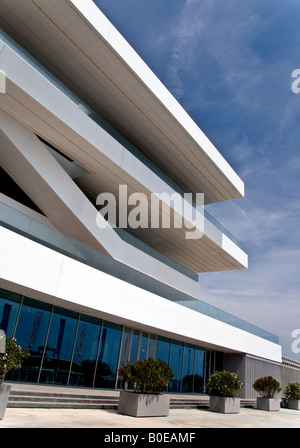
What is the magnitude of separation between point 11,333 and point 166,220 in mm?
10878

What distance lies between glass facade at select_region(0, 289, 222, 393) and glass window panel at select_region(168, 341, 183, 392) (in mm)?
1005

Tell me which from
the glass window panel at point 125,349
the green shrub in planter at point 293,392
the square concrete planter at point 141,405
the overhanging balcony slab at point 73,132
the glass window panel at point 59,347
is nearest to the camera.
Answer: the square concrete planter at point 141,405

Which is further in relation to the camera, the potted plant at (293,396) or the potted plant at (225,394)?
the potted plant at (293,396)

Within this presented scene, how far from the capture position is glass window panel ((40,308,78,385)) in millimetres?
13578

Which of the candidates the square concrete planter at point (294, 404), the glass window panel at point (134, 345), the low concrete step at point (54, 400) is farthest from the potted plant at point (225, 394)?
the square concrete planter at point (294, 404)

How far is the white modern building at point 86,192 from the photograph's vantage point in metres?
12.2

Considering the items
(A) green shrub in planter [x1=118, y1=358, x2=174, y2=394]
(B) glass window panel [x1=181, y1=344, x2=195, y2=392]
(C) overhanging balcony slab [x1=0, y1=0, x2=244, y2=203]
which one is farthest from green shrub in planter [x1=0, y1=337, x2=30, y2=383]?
(B) glass window panel [x1=181, y1=344, x2=195, y2=392]

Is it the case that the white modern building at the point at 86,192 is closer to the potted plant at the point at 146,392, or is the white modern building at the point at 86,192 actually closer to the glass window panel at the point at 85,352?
the glass window panel at the point at 85,352

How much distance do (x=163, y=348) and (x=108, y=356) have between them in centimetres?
465

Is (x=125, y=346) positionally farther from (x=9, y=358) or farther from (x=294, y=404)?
(x=294, y=404)

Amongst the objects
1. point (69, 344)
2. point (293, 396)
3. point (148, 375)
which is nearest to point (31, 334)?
point (69, 344)

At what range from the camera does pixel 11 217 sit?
11.0 metres
